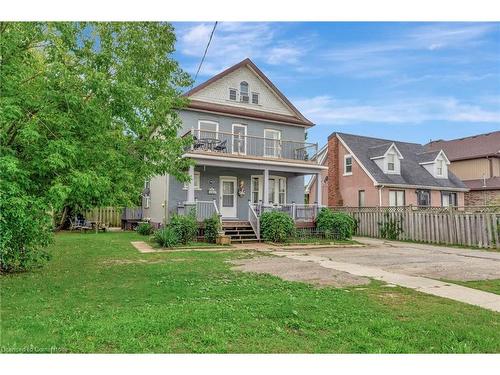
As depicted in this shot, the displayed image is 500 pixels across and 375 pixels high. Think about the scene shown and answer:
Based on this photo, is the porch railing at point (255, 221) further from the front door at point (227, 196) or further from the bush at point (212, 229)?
the front door at point (227, 196)

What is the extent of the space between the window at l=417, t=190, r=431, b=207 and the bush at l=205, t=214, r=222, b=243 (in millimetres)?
16449

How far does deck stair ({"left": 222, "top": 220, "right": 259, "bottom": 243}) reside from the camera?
15664 mm

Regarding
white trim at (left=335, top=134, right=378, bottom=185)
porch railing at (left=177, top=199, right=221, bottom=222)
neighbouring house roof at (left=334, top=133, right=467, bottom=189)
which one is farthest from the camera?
neighbouring house roof at (left=334, top=133, right=467, bottom=189)

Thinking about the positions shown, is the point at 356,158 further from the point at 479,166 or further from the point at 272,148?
the point at 479,166

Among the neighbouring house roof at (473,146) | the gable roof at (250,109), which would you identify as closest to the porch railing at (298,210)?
the gable roof at (250,109)

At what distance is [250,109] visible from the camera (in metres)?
19.9

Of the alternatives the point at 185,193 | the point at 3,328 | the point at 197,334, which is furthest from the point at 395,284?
the point at 185,193

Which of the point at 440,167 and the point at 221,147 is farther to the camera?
the point at 440,167

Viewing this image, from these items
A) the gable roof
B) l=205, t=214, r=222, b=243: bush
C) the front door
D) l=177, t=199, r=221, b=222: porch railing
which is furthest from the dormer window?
l=205, t=214, r=222, b=243: bush

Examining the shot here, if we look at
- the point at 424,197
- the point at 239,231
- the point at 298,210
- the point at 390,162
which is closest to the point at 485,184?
the point at 424,197

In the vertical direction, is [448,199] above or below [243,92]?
below

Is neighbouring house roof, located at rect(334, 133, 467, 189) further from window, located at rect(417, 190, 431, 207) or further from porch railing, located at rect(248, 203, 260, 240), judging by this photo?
porch railing, located at rect(248, 203, 260, 240)

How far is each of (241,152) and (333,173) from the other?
11520 mm

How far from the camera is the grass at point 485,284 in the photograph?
676 centimetres
